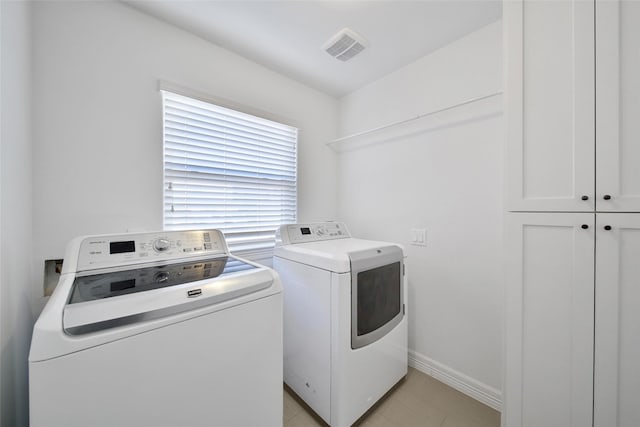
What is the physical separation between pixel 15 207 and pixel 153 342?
79 cm

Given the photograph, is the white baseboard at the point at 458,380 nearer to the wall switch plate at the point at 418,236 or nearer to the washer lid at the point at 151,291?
the wall switch plate at the point at 418,236

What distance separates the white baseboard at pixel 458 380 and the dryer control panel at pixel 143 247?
1.77 metres

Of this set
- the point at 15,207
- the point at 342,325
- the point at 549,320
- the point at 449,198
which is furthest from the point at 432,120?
the point at 15,207

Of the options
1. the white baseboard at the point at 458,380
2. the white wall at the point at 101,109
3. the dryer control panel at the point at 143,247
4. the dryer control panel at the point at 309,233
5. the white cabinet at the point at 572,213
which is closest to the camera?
the white cabinet at the point at 572,213

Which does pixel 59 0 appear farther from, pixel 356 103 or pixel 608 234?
pixel 608 234

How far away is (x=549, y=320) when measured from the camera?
1045mm

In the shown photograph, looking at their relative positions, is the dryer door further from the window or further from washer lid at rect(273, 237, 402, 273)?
the window

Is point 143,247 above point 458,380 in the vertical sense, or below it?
above

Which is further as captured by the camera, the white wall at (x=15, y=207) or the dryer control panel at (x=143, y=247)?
the dryer control panel at (x=143, y=247)

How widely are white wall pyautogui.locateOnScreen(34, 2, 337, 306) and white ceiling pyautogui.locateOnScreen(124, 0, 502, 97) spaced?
169mm

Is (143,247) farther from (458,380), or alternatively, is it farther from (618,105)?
(458,380)

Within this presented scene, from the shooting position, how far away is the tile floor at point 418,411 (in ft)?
4.75

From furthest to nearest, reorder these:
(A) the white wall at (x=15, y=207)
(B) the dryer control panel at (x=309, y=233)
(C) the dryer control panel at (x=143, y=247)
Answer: (B) the dryer control panel at (x=309, y=233) < (C) the dryer control panel at (x=143, y=247) < (A) the white wall at (x=15, y=207)

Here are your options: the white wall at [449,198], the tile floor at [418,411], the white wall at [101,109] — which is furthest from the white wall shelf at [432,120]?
the tile floor at [418,411]
